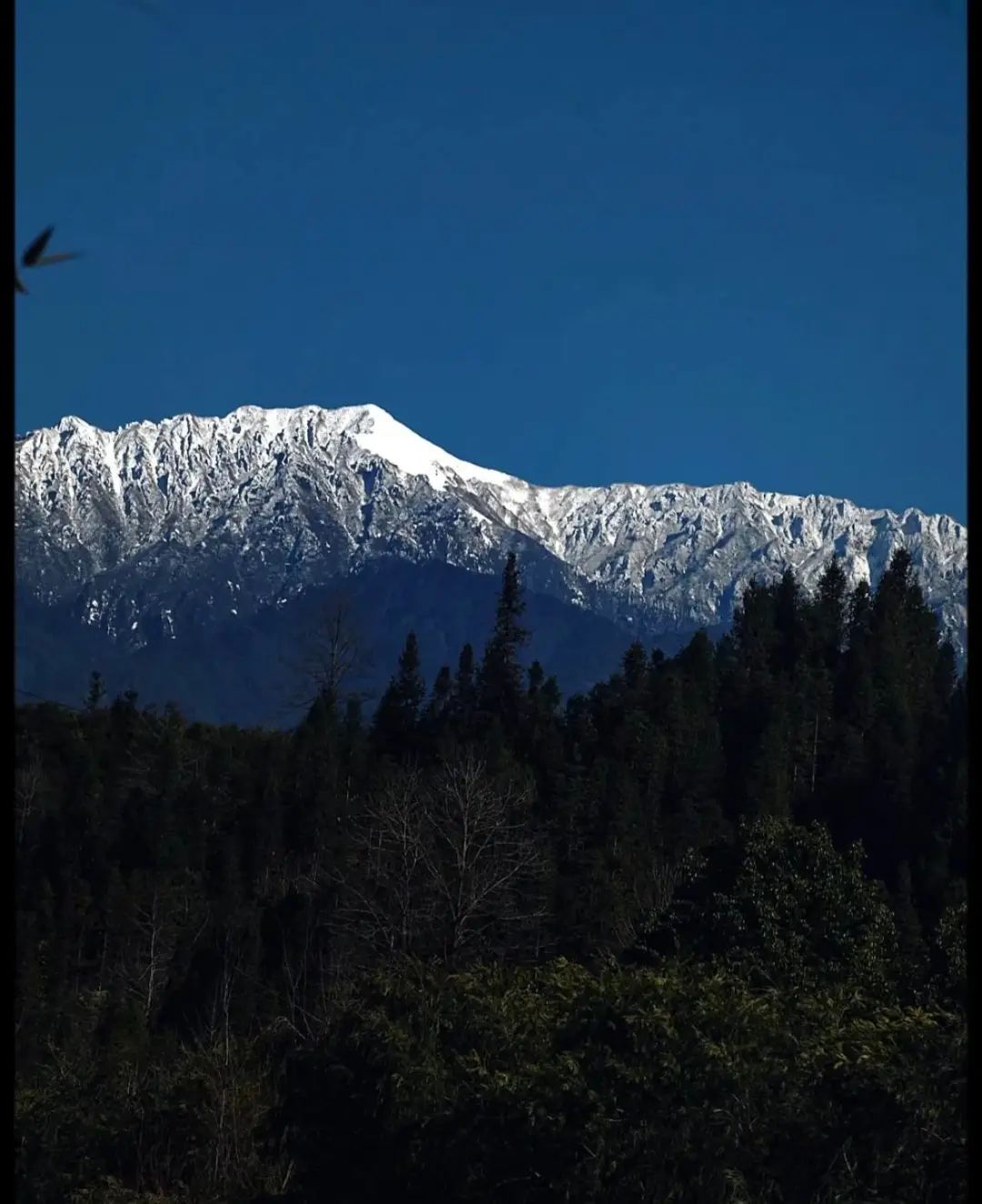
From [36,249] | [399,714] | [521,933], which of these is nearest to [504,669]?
[399,714]

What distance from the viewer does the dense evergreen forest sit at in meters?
15.7

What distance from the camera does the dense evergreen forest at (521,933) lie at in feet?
51.4

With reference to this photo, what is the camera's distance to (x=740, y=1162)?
49.7ft

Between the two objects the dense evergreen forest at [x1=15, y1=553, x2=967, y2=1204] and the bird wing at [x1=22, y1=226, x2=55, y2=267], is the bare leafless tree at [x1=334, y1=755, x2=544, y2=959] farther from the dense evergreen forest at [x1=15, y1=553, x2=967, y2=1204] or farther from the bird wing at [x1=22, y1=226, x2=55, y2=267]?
the bird wing at [x1=22, y1=226, x2=55, y2=267]

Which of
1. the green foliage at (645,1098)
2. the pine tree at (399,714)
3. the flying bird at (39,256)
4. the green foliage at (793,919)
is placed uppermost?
the pine tree at (399,714)

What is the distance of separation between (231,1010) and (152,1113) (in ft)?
65.9

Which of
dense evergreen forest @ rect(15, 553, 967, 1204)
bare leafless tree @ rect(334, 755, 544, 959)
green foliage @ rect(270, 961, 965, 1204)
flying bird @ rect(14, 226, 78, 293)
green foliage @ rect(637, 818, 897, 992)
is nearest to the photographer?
flying bird @ rect(14, 226, 78, 293)

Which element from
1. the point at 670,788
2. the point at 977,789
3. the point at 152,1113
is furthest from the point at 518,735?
the point at 977,789

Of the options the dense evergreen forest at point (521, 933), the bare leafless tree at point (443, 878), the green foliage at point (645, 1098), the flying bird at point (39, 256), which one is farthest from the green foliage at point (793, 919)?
the flying bird at point (39, 256)

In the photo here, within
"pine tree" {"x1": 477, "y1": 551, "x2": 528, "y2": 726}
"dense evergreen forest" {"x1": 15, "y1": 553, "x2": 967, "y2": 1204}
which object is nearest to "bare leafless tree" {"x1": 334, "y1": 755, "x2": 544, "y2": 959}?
"dense evergreen forest" {"x1": 15, "y1": 553, "x2": 967, "y2": 1204}

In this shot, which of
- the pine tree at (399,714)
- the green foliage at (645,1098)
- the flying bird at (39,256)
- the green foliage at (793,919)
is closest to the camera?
the flying bird at (39,256)

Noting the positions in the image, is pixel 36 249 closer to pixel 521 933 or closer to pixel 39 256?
pixel 39 256

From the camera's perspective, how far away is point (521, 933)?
36969mm

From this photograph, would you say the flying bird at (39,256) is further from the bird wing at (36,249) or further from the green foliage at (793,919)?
the green foliage at (793,919)
